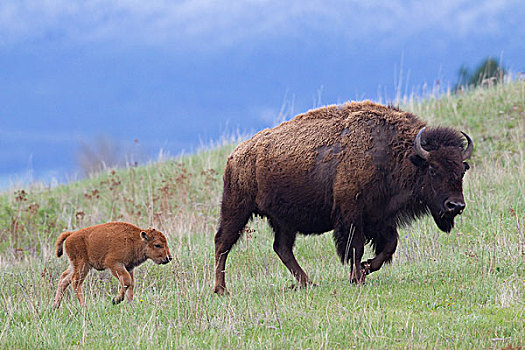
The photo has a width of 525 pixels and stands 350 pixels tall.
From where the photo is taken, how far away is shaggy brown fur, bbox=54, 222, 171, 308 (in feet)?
24.7

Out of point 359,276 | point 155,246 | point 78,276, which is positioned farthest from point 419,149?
point 78,276

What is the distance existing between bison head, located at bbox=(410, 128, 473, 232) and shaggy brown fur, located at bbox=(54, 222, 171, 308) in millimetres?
3423

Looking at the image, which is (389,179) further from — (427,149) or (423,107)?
(423,107)

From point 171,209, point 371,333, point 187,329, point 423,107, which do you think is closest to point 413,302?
point 371,333

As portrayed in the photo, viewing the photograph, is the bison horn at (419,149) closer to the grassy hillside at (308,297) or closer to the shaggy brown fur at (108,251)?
the grassy hillside at (308,297)

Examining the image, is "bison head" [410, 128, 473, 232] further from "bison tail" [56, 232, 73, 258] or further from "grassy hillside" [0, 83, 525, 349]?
"bison tail" [56, 232, 73, 258]

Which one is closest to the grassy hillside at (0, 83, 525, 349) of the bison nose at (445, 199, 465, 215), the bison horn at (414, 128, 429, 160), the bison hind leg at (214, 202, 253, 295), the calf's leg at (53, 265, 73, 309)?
the calf's leg at (53, 265, 73, 309)

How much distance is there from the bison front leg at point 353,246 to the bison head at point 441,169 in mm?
999

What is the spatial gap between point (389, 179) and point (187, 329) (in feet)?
11.2

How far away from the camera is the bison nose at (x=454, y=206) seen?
→ 7484 mm

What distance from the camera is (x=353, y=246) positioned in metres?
7.79

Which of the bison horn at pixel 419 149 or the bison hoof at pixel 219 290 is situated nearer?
the bison horn at pixel 419 149

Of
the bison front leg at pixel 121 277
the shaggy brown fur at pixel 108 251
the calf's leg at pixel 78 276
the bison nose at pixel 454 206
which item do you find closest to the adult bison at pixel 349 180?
A: the bison nose at pixel 454 206

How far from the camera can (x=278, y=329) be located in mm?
5871
